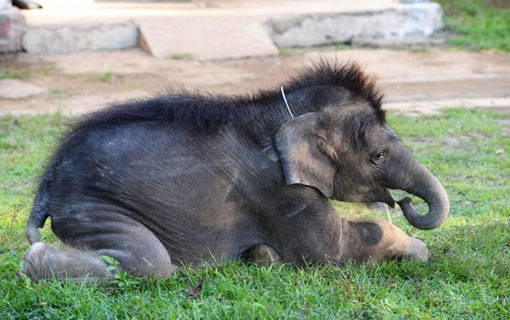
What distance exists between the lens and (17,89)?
10438 mm

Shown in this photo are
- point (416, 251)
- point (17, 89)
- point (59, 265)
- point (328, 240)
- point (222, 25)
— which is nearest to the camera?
point (59, 265)

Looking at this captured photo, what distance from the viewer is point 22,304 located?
13.5 ft

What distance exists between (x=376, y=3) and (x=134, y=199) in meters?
11.3

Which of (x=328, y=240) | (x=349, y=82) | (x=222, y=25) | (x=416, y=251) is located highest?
(x=349, y=82)

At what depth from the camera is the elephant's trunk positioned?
4.63 m

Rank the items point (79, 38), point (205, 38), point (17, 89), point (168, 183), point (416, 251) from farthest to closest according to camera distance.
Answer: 1. point (205, 38)
2. point (79, 38)
3. point (17, 89)
4. point (416, 251)
5. point (168, 183)

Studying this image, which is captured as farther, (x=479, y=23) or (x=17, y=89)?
(x=479, y=23)

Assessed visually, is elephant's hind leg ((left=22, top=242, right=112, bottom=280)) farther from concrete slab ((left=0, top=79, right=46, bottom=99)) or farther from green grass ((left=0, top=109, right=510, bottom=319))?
concrete slab ((left=0, top=79, right=46, bottom=99))

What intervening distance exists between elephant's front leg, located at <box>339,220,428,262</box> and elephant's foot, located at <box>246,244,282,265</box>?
1.40ft

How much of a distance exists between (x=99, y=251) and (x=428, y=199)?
2.01 meters

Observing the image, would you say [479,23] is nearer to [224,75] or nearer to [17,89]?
[224,75]

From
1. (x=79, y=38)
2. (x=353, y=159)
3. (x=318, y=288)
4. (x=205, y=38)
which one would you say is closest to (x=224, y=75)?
(x=205, y=38)

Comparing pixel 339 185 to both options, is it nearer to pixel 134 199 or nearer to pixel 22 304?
pixel 134 199

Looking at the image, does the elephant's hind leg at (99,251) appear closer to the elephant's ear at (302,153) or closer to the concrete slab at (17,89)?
the elephant's ear at (302,153)
